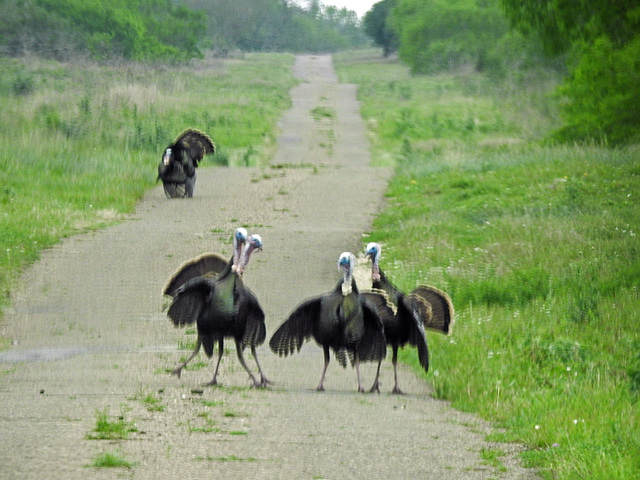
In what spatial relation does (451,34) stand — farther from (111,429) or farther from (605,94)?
(111,429)

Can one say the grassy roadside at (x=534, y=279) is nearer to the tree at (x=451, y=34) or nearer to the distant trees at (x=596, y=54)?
the distant trees at (x=596, y=54)

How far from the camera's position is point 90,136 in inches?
1025

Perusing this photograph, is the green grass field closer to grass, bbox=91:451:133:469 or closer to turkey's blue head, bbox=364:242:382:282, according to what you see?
turkey's blue head, bbox=364:242:382:282

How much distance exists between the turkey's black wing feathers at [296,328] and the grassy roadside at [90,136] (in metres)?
4.48

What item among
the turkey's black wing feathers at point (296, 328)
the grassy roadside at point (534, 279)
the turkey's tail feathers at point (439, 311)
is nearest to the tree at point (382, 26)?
the grassy roadside at point (534, 279)

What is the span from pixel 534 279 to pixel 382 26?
79.8 metres

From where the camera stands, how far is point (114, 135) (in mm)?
26625

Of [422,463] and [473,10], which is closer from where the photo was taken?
[422,463]

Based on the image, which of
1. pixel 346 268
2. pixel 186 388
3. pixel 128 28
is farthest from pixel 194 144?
pixel 128 28

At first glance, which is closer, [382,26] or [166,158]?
[166,158]

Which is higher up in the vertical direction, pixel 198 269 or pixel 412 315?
pixel 198 269

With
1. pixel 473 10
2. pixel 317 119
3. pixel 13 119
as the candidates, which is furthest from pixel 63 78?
pixel 473 10

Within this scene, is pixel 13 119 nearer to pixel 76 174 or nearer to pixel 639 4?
pixel 76 174

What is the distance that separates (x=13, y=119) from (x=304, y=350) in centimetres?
1737
